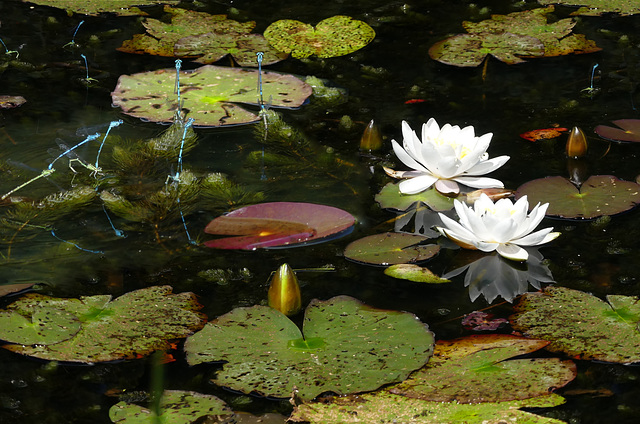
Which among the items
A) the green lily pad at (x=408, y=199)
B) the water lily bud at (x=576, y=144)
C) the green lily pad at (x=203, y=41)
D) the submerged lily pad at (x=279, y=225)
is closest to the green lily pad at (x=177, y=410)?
the submerged lily pad at (x=279, y=225)

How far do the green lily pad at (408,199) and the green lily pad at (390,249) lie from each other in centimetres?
20

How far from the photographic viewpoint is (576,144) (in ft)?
9.93

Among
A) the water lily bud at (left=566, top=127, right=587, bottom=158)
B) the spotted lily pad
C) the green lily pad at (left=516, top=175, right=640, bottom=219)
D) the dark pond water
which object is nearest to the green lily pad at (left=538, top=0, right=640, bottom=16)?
the dark pond water

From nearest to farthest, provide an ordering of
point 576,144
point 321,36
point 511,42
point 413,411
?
point 413,411
point 576,144
point 511,42
point 321,36

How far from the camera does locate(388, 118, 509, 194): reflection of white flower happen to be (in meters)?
2.76

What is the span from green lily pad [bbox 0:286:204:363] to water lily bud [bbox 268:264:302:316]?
0.76ft

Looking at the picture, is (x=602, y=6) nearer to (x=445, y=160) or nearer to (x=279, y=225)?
(x=445, y=160)

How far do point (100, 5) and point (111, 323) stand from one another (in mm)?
3020

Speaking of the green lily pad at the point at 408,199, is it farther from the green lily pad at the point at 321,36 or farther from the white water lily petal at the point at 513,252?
the green lily pad at the point at 321,36

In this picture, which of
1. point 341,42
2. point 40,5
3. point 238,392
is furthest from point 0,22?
point 238,392

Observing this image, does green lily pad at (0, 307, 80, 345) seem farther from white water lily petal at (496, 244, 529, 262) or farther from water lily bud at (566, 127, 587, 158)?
water lily bud at (566, 127, 587, 158)

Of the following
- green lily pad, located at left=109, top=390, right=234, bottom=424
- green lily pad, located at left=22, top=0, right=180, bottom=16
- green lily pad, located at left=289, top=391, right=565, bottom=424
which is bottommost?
green lily pad, located at left=109, top=390, right=234, bottom=424

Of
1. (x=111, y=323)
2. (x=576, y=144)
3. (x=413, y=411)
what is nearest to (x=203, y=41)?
(x=576, y=144)

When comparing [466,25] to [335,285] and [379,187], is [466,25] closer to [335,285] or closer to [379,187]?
[379,187]
